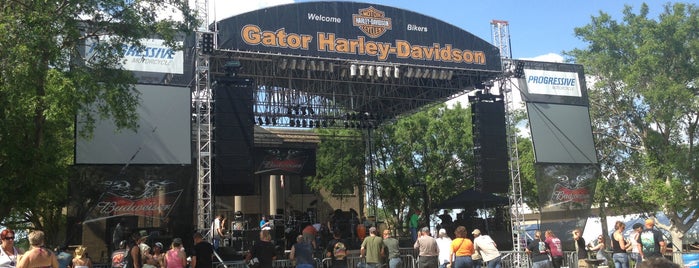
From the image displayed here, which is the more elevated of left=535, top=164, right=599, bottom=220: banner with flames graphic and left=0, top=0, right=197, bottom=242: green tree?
left=0, top=0, right=197, bottom=242: green tree

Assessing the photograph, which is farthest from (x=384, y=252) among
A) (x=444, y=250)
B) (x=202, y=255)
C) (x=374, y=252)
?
(x=202, y=255)

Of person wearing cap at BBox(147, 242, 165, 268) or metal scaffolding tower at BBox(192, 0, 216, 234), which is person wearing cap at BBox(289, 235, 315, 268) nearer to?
person wearing cap at BBox(147, 242, 165, 268)

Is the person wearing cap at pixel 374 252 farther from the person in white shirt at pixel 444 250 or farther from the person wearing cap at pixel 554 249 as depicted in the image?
the person wearing cap at pixel 554 249

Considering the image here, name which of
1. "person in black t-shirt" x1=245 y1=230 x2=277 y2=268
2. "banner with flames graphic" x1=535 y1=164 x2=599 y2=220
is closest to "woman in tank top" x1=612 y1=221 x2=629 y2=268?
"person in black t-shirt" x1=245 y1=230 x2=277 y2=268

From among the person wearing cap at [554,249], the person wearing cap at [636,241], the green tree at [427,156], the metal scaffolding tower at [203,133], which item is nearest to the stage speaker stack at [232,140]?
the metal scaffolding tower at [203,133]

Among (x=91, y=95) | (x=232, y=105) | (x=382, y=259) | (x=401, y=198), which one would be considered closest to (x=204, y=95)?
(x=232, y=105)

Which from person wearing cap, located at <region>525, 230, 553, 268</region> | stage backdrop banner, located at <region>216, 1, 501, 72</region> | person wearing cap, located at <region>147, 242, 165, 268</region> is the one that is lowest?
person wearing cap, located at <region>525, 230, 553, 268</region>

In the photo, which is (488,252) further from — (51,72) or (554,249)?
(51,72)

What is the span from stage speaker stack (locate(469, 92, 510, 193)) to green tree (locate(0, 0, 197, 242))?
10.1 metres

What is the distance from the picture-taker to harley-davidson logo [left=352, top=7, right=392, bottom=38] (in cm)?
1853

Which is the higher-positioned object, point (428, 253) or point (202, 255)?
point (202, 255)

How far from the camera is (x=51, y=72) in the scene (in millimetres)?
11828

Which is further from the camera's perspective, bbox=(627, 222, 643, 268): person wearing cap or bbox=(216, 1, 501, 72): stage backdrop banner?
bbox=(216, 1, 501, 72): stage backdrop banner

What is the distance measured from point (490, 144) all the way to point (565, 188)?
2.81m
